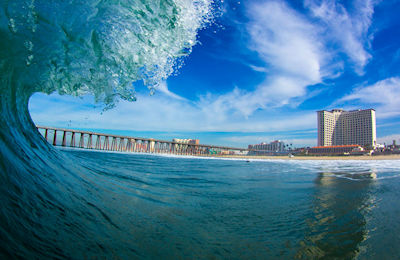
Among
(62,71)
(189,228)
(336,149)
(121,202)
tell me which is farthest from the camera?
(336,149)

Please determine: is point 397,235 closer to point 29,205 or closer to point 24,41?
point 29,205

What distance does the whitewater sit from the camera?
1.65 m

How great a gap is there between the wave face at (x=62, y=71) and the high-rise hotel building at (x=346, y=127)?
359 ft

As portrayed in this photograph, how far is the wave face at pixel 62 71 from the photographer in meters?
1.52

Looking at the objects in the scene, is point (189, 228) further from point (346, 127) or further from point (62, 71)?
point (346, 127)

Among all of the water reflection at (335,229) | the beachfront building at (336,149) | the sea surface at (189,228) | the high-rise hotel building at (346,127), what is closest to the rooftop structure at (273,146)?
the high-rise hotel building at (346,127)

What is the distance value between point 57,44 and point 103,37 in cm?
73

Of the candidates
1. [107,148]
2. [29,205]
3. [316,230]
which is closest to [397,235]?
[316,230]

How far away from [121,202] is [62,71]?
3.12 m

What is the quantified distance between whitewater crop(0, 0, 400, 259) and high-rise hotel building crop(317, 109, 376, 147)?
108511 mm

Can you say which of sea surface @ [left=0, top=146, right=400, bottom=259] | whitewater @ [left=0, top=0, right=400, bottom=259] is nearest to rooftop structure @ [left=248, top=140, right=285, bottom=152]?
whitewater @ [left=0, top=0, right=400, bottom=259]

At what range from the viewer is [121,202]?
294 cm

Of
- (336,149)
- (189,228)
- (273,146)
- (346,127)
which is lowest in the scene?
(189,228)

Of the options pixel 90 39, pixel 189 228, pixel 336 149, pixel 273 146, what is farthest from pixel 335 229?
pixel 273 146
